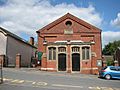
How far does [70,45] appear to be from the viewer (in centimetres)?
3853

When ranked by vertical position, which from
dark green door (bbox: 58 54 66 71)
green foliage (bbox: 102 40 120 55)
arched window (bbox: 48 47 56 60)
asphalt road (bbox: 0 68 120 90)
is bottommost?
asphalt road (bbox: 0 68 120 90)

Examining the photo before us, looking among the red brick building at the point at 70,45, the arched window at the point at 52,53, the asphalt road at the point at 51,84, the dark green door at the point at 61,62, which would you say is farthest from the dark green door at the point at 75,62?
the asphalt road at the point at 51,84

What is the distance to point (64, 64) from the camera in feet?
126

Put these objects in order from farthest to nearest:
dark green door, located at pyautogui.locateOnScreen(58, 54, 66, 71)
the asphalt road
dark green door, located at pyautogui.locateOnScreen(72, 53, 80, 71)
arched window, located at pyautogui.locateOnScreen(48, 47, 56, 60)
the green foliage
→ the green foliage < arched window, located at pyautogui.locateOnScreen(48, 47, 56, 60) < dark green door, located at pyautogui.locateOnScreen(58, 54, 66, 71) < dark green door, located at pyautogui.locateOnScreen(72, 53, 80, 71) < the asphalt road

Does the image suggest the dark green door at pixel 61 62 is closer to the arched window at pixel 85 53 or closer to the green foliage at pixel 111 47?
the arched window at pixel 85 53

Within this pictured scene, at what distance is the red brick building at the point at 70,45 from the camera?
3819 cm

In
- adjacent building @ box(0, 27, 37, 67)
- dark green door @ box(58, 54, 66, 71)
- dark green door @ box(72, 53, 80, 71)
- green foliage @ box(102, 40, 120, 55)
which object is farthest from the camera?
green foliage @ box(102, 40, 120, 55)

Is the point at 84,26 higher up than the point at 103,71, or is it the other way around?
the point at 84,26

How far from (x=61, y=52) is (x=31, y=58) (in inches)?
789

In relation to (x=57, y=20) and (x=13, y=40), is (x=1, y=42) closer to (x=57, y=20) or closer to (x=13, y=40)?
(x=13, y=40)

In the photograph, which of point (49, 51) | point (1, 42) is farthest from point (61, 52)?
point (1, 42)

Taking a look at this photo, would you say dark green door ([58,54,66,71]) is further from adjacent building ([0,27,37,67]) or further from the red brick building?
adjacent building ([0,27,37,67])

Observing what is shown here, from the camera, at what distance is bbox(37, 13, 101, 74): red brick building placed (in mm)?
38188

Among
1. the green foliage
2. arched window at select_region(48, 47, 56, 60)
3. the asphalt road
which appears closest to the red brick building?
arched window at select_region(48, 47, 56, 60)
